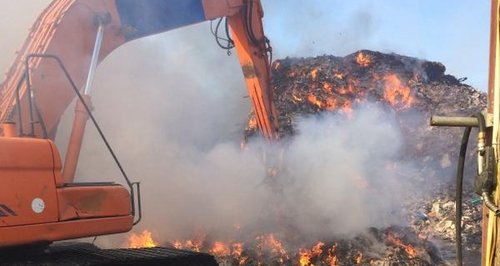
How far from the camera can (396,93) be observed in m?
16.7

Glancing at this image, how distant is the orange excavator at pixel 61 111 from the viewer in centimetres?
377

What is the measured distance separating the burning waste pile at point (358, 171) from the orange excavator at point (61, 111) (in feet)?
11.7

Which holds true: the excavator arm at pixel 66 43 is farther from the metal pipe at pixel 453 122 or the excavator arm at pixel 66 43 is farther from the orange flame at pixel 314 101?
the orange flame at pixel 314 101

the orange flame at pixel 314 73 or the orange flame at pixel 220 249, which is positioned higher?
the orange flame at pixel 314 73

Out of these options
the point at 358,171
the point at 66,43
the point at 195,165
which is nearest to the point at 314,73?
the point at 358,171

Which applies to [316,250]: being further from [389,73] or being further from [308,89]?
[389,73]

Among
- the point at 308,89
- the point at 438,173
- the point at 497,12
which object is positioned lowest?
the point at 438,173

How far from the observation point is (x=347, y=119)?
46.1 ft

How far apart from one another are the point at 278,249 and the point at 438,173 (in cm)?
765

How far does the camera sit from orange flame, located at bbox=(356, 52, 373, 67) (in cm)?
1743

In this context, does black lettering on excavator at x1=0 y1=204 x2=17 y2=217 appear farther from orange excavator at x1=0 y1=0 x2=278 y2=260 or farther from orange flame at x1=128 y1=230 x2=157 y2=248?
orange flame at x1=128 y1=230 x2=157 y2=248

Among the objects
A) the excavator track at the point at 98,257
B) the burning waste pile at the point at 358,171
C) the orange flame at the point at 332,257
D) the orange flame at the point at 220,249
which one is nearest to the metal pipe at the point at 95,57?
the excavator track at the point at 98,257

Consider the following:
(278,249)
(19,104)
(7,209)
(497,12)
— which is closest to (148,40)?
(278,249)

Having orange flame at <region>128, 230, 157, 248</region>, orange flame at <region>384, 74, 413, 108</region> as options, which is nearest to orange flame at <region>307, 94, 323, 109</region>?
orange flame at <region>384, 74, 413, 108</region>
